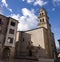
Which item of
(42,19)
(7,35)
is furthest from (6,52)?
(42,19)

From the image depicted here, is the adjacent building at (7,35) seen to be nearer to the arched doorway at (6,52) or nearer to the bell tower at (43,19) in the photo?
the arched doorway at (6,52)

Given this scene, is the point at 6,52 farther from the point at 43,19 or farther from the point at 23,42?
the point at 43,19

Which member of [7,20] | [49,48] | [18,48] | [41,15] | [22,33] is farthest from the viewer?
[41,15]

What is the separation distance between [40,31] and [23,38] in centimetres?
858

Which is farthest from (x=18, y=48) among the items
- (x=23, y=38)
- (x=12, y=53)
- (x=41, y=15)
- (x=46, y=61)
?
(x=41, y=15)

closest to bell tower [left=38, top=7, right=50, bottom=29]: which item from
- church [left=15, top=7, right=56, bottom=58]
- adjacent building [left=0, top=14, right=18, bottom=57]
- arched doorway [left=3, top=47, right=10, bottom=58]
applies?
church [left=15, top=7, right=56, bottom=58]

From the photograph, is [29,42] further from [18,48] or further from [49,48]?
[49,48]

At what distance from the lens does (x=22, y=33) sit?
139ft

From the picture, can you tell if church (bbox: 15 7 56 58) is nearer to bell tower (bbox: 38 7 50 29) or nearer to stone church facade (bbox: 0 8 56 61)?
stone church facade (bbox: 0 8 56 61)

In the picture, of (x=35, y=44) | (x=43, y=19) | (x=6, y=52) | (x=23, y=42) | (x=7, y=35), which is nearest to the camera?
(x=6, y=52)

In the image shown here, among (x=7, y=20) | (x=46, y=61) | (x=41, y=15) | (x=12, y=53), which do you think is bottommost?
(x=46, y=61)

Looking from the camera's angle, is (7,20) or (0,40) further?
(7,20)

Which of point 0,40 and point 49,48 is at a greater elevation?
point 0,40

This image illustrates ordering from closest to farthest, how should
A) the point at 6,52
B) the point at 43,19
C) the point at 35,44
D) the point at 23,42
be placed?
1. the point at 6,52
2. the point at 35,44
3. the point at 23,42
4. the point at 43,19
